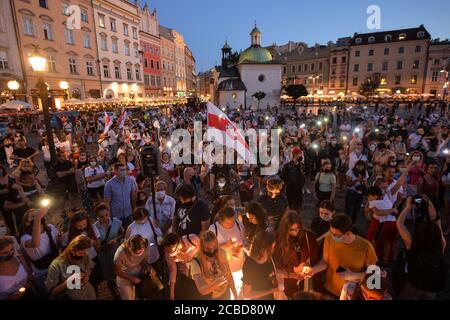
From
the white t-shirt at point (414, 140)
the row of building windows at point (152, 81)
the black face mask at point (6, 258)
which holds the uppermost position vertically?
the row of building windows at point (152, 81)

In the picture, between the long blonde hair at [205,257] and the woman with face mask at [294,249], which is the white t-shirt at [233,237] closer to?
the long blonde hair at [205,257]

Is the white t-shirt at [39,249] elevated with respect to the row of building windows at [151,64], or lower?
lower

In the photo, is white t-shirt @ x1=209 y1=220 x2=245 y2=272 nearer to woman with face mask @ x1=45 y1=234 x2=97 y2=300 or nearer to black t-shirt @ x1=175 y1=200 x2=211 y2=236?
black t-shirt @ x1=175 y1=200 x2=211 y2=236

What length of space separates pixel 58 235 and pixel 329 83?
7436cm

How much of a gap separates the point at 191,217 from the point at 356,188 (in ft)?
13.1

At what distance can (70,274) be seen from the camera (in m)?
3.05

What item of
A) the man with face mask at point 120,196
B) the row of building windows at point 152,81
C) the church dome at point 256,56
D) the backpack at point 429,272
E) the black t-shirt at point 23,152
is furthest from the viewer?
the row of building windows at point 152,81

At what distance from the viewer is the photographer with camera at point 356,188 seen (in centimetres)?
594

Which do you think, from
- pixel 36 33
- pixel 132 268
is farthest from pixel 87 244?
pixel 36 33

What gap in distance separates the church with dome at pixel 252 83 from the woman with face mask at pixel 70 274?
45801 mm

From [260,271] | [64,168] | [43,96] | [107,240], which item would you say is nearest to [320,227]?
[260,271]

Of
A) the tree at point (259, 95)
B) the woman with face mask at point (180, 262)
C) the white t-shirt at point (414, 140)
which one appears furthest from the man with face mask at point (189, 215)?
the tree at point (259, 95)

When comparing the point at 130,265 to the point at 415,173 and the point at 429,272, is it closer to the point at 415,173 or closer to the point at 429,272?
the point at 429,272

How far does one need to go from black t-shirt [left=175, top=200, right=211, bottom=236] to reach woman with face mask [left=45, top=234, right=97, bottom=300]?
1.35 metres
